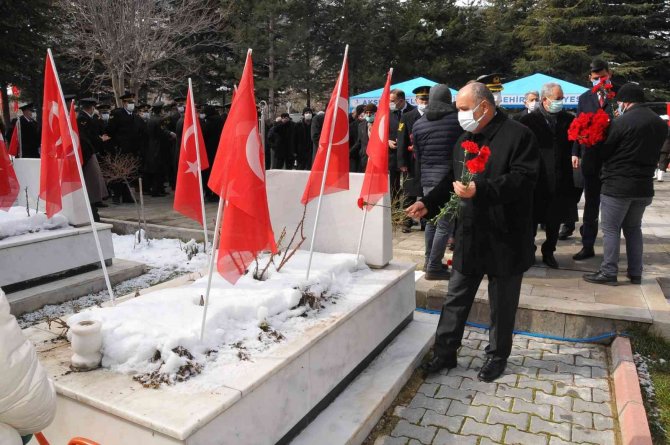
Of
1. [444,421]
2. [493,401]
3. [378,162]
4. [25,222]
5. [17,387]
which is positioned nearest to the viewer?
[17,387]

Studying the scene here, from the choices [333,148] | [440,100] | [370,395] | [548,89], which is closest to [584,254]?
[548,89]

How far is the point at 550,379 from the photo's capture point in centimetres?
392

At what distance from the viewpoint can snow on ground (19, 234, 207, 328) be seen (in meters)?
5.39

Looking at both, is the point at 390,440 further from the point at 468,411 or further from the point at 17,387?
the point at 17,387

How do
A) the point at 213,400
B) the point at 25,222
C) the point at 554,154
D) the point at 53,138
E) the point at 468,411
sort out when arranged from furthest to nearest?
the point at 554,154 < the point at 25,222 < the point at 53,138 < the point at 468,411 < the point at 213,400

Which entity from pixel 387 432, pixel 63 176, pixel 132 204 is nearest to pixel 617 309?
pixel 387 432

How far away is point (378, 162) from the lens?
429cm

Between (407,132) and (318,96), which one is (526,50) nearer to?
(318,96)

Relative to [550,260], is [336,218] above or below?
above

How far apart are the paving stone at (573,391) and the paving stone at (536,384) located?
0.17ft

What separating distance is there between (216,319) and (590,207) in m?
4.78

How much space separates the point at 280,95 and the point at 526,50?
14.2 meters

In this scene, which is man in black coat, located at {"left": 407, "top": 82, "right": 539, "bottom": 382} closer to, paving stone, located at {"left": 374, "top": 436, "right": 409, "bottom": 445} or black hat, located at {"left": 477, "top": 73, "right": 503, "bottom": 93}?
paving stone, located at {"left": 374, "top": 436, "right": 409, "bottom": 445}

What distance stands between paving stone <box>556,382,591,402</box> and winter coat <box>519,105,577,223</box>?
2.20 m
